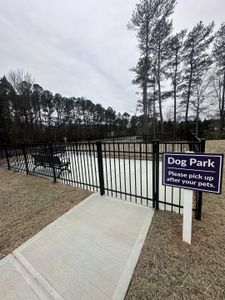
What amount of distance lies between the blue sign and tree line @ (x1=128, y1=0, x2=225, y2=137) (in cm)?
1413

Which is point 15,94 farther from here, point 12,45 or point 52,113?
point 52,113

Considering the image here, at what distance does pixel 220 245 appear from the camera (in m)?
2.01

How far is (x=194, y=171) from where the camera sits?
6.19ft

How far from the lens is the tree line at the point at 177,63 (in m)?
13.0

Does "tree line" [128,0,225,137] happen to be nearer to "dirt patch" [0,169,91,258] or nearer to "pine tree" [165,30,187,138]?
"pine tree" [165,30,187,138]

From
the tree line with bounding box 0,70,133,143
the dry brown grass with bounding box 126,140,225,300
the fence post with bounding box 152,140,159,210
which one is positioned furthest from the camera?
the tree line with bounding box 0,70,133,143

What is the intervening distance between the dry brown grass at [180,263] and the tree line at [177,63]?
556 inches

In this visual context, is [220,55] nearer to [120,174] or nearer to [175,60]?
[175,60]

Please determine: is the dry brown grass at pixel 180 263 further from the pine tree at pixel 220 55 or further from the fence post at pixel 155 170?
the pine tree at pixel 220 55

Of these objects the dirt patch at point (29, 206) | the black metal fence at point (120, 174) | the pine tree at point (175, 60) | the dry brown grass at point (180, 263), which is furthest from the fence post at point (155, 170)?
the pine tree at point (175, 60)

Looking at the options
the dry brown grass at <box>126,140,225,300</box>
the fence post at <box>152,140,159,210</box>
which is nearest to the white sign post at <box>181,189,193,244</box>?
the dry brown grass at <box>126,140,225,300</box>

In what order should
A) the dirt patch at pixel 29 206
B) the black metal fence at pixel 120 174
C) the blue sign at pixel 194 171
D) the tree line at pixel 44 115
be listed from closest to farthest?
1. the blue sign at pixel 194 171
2. the dirt patch at pixel 29 206
3. the black metal fence at pixel 120 174
4. the tree line at pixel 44 115

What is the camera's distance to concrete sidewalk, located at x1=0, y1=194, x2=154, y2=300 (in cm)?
156

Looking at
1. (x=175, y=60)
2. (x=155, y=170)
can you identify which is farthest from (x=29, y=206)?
(x=175, y=60)
